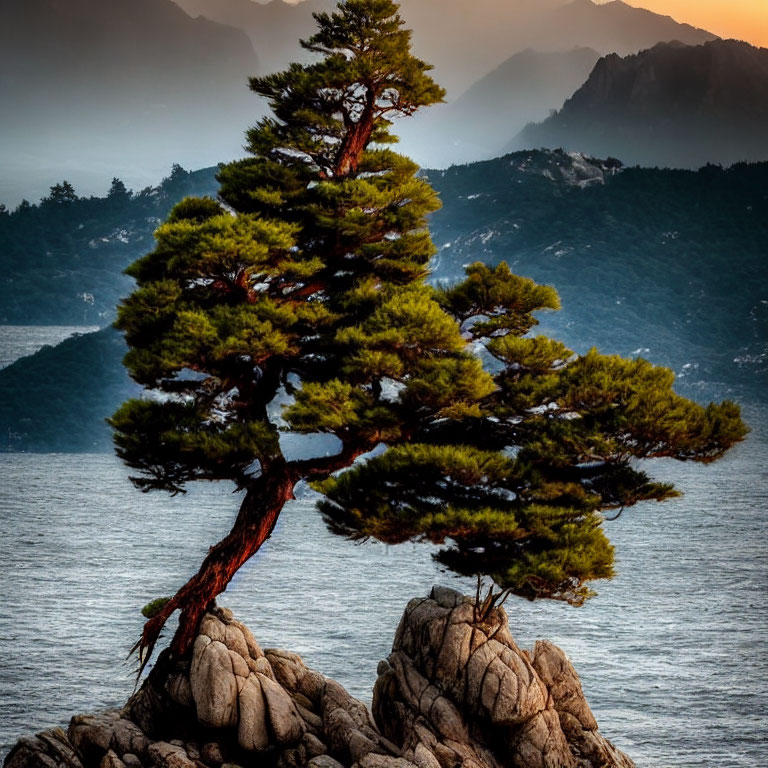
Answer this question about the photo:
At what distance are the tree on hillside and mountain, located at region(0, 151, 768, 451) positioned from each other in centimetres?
3620

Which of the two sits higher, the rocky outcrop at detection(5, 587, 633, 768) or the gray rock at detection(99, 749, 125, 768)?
the rocky outcrop at detection(5, 587, 633, 768)

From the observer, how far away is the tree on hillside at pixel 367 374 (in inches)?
390

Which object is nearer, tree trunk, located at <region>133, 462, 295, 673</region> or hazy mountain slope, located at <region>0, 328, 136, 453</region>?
tree trunk, located at <region>133, 462, 295, 673</region>

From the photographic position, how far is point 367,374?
1013 cm

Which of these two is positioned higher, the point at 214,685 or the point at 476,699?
the point at 476,699

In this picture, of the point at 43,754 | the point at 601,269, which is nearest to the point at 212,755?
the point at 43,754

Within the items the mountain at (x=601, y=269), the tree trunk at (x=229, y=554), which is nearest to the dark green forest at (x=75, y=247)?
the mountain at (x=601, y=269)

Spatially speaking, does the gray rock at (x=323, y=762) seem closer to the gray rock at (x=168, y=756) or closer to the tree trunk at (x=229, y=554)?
the gray rock at (x=168, y=756)

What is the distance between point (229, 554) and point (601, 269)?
4494cm

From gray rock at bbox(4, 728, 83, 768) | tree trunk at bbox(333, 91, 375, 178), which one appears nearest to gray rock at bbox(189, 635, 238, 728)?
gray rock at bbox(4, 728, 83, 768)

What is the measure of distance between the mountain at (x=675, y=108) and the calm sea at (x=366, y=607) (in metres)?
25.0

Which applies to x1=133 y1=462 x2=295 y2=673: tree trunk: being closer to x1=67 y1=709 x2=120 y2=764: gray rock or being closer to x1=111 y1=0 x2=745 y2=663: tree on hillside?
x1=111 y1=0 x2=745 y2=663: tree on hillside

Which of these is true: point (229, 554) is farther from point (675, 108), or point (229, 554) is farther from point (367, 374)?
point (675, 108)

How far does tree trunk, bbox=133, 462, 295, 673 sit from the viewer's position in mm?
10688
